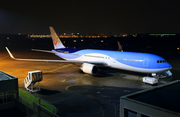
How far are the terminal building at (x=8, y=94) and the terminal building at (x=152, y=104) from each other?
11620mm

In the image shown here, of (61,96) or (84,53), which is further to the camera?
(84,53)

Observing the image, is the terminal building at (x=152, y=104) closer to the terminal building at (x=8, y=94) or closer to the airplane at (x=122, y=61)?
the terminal building at (x=8, y=94)

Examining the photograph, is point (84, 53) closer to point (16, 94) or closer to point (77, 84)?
point (77, 84)

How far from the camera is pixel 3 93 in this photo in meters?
15.8

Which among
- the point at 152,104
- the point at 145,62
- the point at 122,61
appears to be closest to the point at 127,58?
the point at 122,61

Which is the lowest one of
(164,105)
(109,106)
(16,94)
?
(109,106)

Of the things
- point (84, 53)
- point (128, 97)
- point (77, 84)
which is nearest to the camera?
point (128, 97)

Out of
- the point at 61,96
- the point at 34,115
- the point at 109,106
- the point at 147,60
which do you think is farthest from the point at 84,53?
the point at 34,115

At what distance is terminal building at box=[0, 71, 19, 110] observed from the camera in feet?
51.7

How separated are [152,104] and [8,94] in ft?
43.9

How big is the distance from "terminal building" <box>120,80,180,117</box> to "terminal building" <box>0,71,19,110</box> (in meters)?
11.6

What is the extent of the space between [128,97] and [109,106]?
714 cm

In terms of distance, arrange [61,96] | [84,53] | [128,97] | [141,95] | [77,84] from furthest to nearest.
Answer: [84,53]
[77,84]
[61,96]
[141,95]
[128,97]

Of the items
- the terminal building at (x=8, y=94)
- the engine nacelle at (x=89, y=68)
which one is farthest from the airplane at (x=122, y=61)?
the terminal building at (x=8, y=94)
